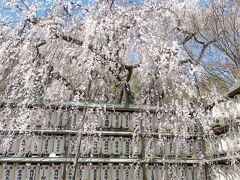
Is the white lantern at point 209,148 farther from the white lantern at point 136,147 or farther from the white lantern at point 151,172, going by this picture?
the white lantern at point 136,147

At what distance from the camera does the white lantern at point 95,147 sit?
575cm

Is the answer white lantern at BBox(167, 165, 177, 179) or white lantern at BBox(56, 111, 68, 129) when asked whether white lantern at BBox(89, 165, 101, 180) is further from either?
white lantern at BBox(167, 165, 177, 179)

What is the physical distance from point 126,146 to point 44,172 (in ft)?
6.30

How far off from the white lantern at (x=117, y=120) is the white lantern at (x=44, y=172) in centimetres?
177

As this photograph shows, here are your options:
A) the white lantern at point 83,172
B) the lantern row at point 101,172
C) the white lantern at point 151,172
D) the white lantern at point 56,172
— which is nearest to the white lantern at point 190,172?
the lantern row at point 101,172

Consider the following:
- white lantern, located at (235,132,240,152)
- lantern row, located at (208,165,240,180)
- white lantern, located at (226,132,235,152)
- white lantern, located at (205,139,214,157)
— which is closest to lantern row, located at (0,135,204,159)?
white lantern, located at (205,139,214,157)

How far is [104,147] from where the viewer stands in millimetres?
5828

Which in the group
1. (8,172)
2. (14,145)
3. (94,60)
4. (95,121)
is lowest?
(8,172)

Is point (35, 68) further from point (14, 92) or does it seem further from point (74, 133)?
point (74, 133)

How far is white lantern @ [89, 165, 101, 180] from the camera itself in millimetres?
5520

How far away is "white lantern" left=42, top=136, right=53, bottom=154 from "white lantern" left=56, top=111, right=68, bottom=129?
333mm

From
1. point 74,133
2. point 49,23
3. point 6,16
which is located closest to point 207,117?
point 74,133

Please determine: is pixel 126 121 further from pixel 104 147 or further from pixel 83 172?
pixel 83 172

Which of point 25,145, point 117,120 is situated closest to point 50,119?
point 25,145
